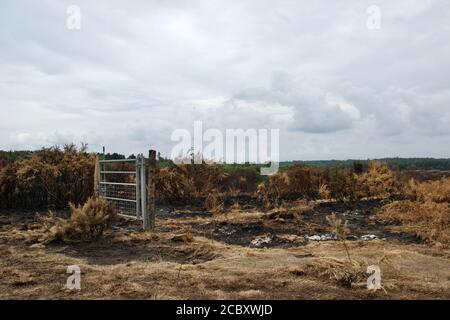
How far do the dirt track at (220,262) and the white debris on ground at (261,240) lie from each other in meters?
0.02

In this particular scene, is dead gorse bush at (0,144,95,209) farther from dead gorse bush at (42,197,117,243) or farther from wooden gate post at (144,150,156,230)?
dead gorse bush at (42,197,117,243)

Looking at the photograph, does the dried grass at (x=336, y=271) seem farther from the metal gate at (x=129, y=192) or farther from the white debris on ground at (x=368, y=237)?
the metal gate at (x=129, y=192)

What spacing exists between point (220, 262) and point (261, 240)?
7.39 feet

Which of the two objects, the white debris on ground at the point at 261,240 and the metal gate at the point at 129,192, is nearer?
the white debris on ground at the point at 261,240


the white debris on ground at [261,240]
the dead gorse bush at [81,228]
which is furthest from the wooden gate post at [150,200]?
the white debris on ground at [261,240]

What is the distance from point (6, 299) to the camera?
5.07 meters

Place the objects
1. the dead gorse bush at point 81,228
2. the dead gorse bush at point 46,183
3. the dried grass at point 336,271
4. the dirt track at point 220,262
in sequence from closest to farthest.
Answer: the dirt track at point 220,262 < the dried grass at point 336,271 < the dead gorse bush at point 81,228 < the dead gorse bush at point 46,183

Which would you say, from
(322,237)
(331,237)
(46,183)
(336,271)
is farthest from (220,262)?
(46,183)

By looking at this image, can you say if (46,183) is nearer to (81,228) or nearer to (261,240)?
(81,228)

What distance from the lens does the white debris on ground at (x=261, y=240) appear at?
8.58 metres

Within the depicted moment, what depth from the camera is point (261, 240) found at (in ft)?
29.1

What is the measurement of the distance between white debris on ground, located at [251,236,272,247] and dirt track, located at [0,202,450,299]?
2 centimetres

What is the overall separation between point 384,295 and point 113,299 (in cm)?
284
